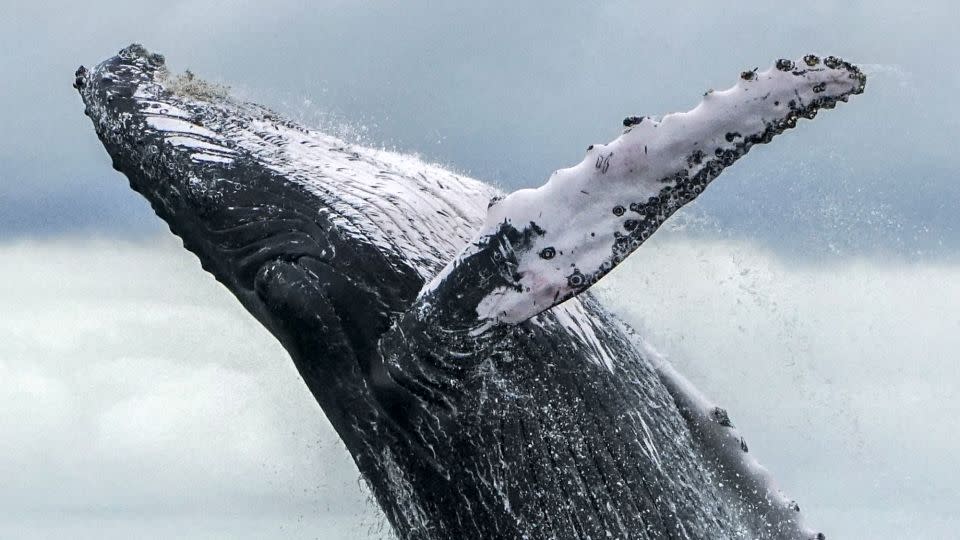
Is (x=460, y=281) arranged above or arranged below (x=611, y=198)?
above

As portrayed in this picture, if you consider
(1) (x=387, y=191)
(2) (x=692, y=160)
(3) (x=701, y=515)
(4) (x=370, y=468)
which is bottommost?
(3) (x=701, y=515)

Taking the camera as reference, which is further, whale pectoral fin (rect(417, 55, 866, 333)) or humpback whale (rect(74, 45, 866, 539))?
humpback whale (rect(74, 45, 866, 539))

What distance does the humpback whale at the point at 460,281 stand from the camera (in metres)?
4.82

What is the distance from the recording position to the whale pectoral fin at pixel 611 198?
182 inches

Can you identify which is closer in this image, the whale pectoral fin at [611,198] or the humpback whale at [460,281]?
the whale pectoral fin at [611,198]

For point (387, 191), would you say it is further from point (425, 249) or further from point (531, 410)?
point (531, 410)

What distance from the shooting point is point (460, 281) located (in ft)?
16.4

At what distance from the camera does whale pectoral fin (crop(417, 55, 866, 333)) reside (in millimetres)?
4625

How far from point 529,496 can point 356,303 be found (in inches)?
44.5

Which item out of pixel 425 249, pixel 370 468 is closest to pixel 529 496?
pixel 370 468

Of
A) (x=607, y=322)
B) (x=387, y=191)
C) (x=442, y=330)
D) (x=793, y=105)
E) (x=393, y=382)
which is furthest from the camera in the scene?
(x=607, y=322)

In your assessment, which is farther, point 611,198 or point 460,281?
point 460,281

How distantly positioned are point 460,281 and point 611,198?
664mm

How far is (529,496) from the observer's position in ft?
18.7
